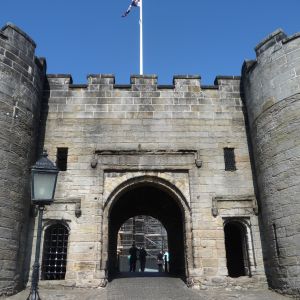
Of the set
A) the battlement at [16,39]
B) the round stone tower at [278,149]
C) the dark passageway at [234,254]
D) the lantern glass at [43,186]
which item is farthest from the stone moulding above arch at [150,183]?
the lantern glass at [43,186]

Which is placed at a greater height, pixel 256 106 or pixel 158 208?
pixel 256 106

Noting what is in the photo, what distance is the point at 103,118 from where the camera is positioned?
34.5 feet

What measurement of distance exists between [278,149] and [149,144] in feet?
11.1

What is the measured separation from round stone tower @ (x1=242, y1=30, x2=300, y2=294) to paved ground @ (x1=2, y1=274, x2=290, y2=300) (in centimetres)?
79

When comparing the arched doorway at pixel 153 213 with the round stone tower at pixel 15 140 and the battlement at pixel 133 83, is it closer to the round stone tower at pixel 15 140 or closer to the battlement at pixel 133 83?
the battlement at pixel 133 83

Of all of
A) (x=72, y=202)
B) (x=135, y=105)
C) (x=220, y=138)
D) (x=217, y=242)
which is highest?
(x=135, y=105)

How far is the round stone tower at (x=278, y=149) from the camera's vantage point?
8352 millimetres

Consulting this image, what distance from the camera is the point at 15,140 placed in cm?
891

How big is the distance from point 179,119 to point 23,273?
5703 mm

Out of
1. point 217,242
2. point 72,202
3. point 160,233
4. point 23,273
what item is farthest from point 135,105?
point 160,233

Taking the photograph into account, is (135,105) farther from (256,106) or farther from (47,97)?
(256,106)

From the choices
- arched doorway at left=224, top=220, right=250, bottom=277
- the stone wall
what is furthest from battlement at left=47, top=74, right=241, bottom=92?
arched doorway at left=224, top=220, right=250, bottom=277

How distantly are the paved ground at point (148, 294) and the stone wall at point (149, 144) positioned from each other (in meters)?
0.38

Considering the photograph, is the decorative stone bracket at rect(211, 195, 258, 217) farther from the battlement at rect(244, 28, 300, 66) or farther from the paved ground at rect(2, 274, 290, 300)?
the battlement at rect(244, 28, 300, 66)
